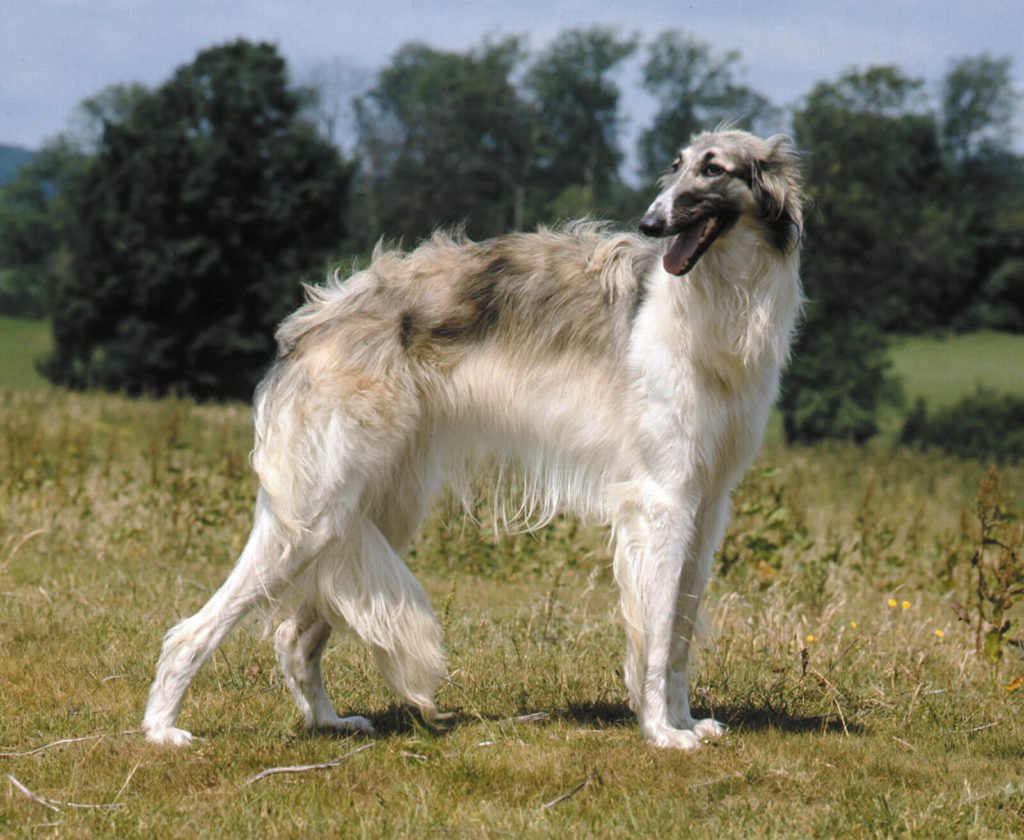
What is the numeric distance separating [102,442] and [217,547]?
6835 millimetres

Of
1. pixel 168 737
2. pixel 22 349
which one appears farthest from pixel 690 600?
pixel 22 349

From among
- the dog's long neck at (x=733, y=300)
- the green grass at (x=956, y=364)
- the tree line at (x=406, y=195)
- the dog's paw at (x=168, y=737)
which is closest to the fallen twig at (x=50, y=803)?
the dog's paw at (x=168, y=737)

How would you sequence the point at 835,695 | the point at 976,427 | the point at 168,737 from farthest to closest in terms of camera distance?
1. the point at 976,427
2. the point at 835,695
3. the point at 168,737

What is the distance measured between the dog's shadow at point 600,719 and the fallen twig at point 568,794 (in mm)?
740

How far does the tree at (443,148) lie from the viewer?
43.3 m

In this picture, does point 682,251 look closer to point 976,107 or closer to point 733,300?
point 733,300

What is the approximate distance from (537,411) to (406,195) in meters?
39.5

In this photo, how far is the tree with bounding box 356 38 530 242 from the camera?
4334 centimetres

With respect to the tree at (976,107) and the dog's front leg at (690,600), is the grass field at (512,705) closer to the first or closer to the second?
the dog's front leg at (690,600)

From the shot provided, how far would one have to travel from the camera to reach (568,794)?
4.24 meters

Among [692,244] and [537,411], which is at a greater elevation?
[692,244]

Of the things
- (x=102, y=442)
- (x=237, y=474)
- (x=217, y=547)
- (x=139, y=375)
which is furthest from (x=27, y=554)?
(x=139, y=375)

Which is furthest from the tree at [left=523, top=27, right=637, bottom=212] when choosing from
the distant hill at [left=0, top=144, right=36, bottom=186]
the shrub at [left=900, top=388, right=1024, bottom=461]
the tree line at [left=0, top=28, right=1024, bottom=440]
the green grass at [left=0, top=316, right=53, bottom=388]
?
the distant hill at [left=0, top=144, right=36, bottom=186]

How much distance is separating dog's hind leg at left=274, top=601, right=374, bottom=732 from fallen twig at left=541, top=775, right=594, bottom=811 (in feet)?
3.75
